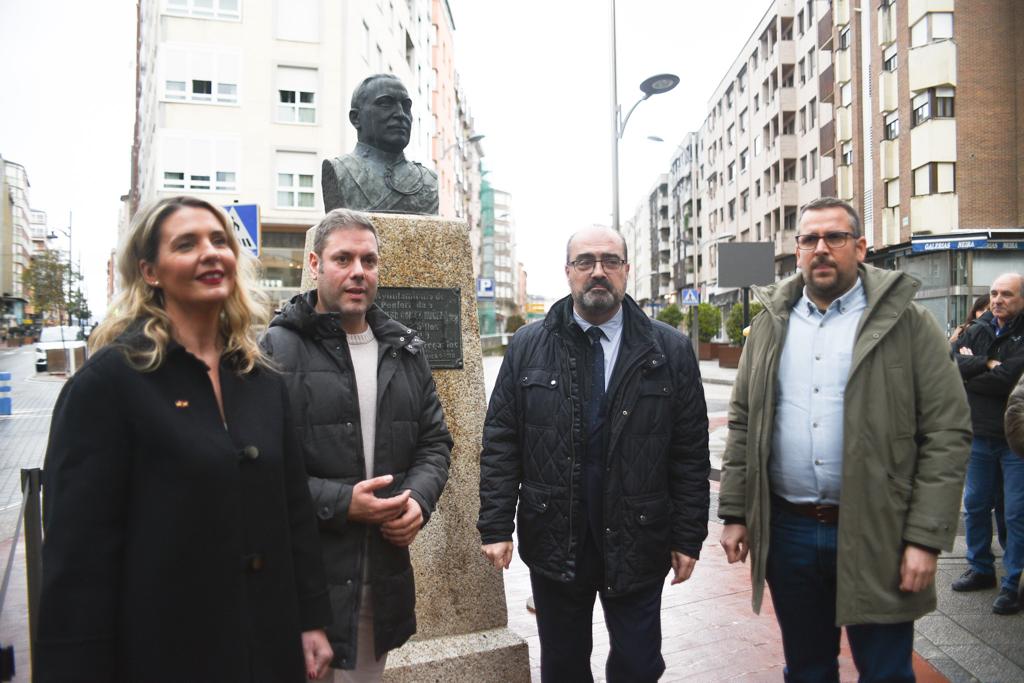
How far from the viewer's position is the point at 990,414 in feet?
15.9

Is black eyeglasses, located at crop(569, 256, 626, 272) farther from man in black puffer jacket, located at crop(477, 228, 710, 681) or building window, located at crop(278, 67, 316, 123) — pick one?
building window, located at crop(278, 67, 316, 123)

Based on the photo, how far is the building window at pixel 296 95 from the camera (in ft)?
93.0

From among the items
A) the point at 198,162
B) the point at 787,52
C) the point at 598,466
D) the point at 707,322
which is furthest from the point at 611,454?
the point at 787,52

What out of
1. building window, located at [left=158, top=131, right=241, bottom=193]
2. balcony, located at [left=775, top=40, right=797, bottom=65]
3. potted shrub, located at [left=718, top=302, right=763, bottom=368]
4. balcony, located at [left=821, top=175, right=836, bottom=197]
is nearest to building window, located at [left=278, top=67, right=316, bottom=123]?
building window, located at [left=158, top=131, right=241, bottom=193]

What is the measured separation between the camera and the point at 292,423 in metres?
2.11

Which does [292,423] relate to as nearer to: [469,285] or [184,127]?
[469,285]

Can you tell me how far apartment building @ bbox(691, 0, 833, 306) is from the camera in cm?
4172

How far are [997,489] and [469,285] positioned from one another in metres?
4.06

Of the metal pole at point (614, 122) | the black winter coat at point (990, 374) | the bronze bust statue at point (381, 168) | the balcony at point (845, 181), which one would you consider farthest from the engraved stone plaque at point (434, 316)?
the balcony at point (845, 181)

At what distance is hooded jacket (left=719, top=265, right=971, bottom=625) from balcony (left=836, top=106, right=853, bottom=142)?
117 ft

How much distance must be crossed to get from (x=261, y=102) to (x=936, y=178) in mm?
24704

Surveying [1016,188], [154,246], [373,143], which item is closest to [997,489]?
[373,143]

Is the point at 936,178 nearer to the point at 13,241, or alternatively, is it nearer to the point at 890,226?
the point at 890,226

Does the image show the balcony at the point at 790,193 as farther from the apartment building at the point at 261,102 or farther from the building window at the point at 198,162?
the building window at the point at 198,162
